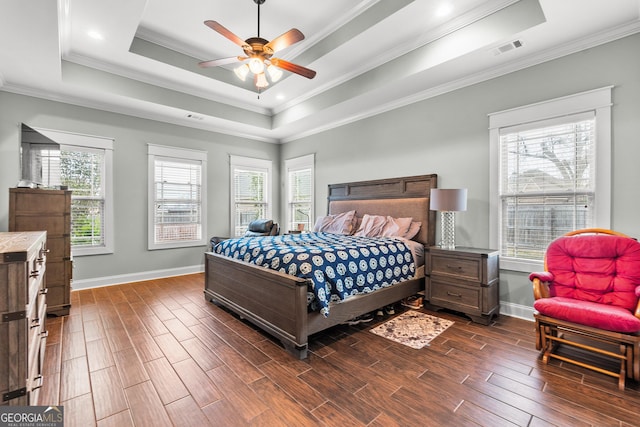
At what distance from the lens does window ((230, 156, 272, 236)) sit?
6008mm

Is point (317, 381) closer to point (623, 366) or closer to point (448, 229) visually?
point (623, 366)

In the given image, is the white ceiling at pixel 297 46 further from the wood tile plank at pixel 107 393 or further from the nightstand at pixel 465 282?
the wood tile plank at pixel 107 393

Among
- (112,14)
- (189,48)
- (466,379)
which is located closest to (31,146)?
(112,14)

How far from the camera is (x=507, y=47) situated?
9.65 feet

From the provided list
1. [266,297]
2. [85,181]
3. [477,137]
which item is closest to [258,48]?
[266,297]

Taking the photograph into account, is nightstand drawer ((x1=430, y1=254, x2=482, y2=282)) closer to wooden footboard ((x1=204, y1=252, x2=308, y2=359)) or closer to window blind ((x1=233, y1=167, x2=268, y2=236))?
wooden footboard ((x1=204, y1=252, x2=308, y2=359))

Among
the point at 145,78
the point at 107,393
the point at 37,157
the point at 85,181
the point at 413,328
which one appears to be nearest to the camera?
the point at 107,393

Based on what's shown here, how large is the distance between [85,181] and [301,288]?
13.6 ft

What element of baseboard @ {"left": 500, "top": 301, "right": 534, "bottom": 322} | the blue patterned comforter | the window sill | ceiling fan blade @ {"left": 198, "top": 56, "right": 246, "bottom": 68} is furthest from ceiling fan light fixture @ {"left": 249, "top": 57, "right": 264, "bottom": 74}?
baseboard @ {"left": 500, "top": 301, "right": 534, "bottom": 322}

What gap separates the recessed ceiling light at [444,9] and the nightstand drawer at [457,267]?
2546 millimetres

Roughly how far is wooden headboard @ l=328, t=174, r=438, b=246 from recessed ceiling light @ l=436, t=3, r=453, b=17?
6.11 feet

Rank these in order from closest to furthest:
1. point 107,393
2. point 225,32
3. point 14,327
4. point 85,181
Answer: point 14,327
point 107,393
point 225,32
point 85,181

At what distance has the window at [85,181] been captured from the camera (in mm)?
4121

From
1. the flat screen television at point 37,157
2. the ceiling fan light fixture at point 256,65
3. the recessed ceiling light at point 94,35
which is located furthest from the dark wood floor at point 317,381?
the recessed ceiling light at point 94,35
